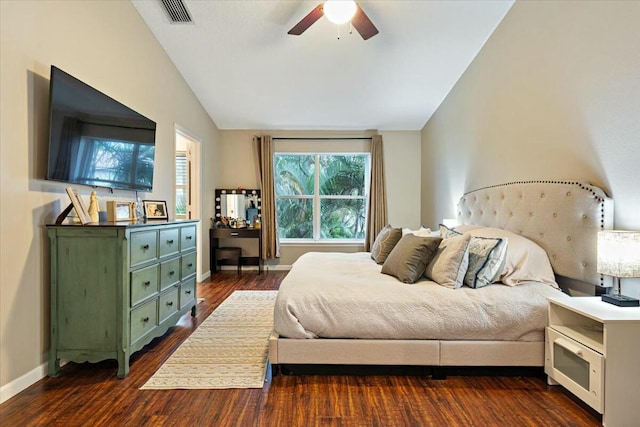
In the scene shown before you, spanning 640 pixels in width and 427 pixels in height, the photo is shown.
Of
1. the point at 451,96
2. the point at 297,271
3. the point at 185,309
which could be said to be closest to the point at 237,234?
the point at 185,309

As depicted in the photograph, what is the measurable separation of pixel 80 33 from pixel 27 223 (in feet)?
4.88

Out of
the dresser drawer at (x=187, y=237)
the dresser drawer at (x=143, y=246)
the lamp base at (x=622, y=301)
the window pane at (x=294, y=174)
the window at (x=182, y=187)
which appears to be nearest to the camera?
the lamp base at (x=622, y=301)

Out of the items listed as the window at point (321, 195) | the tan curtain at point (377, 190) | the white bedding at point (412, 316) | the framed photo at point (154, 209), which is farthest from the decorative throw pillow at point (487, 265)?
the window at point (321, 195)

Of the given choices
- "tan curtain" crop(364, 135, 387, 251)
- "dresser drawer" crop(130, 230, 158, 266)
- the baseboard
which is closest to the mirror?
"tan curtain" crop(364, 135, 387, 251)

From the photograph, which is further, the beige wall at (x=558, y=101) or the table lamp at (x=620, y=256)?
the beige wall at (x=558, y=101)

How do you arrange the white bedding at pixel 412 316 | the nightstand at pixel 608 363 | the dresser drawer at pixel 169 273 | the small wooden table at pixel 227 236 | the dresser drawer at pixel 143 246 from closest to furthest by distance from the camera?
the nightstand at pixel 608 363 < the white bedding at pixel 412 316 < the dresser drawer at pixel 143 246 < the dresser drawer at pixel 169 273 < the small wooden table at pixel 227 236

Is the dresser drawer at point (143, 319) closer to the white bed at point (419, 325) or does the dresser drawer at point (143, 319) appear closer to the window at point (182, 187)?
the white bed at point (419, 325)

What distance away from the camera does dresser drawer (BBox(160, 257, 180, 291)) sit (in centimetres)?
277

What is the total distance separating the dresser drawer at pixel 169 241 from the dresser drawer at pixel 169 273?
0.28ft

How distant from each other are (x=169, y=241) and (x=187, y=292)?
0.68 meters

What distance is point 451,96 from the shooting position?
A: 15.4 ft

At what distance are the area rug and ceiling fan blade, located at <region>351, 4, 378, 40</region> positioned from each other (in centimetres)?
277

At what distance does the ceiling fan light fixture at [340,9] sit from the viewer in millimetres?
2670

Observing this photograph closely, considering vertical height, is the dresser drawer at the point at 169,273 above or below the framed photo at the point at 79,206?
below
